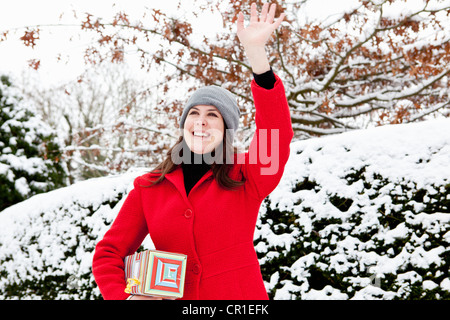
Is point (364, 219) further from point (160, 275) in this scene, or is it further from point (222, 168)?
point (160, 275)

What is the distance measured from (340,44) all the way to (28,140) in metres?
5.10

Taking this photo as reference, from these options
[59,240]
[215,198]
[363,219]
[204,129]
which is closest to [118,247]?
[215,198]

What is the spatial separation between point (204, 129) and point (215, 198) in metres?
0.30

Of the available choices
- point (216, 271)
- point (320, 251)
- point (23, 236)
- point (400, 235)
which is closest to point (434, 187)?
point (400, 235)

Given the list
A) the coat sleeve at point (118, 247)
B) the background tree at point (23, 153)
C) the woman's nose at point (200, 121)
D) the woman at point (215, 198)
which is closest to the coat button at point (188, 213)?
the woman at point (215, 198)

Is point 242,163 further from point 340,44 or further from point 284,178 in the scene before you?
point 340,44

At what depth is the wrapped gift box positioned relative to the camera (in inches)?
49.6

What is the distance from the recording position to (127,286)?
1325 mm

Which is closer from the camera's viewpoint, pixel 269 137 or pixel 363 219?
pixel 269 137

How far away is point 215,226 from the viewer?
1424mm

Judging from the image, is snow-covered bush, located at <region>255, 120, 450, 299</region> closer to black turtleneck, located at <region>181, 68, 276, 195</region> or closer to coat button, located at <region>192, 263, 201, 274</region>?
black turtleneck, located at <region>181, 68, 276, 195</region>

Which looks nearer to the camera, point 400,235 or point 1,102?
point 400,235

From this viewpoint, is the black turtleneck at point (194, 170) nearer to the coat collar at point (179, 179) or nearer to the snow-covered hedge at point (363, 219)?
the coat collar at point (179, 179)

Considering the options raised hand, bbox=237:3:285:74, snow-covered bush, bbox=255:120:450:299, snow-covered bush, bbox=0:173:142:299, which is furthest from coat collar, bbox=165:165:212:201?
snow-covered bush, bbox=0:173:142:299
